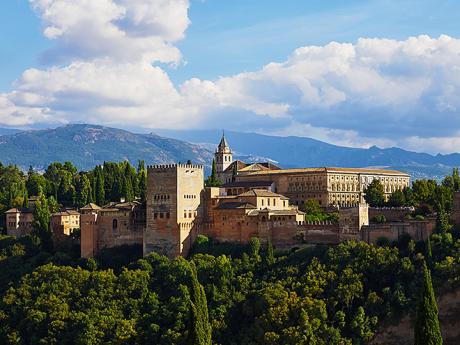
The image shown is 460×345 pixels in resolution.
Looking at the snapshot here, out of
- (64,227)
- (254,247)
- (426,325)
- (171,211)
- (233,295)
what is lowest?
(233,295)

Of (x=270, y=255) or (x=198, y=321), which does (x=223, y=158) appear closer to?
(x=270, y=255)

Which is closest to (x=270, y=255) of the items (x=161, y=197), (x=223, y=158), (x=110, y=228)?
(x=161, y=197)

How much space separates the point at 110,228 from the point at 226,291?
11820 mm

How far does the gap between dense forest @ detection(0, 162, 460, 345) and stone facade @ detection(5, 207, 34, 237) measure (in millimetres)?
4975

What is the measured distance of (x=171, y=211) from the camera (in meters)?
58.4

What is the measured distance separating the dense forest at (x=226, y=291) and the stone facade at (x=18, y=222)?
4975mm

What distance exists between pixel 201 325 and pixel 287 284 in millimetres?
10914

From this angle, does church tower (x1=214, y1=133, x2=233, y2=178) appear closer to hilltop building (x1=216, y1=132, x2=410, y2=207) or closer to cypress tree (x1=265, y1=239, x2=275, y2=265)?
hilltop building (x1=216, y1=132, x2=410, y2=207)

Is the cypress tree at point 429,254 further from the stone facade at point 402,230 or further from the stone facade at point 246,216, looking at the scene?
the stone facade at point 246,216

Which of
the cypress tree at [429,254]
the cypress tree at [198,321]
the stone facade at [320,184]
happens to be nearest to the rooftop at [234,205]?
the cypress tree at [198,321]

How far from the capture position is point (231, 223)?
58.7m

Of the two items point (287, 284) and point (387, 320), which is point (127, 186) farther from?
point (387, 320)

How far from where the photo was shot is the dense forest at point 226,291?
48.7 m

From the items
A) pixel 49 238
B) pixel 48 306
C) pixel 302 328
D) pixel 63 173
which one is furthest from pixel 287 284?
pixel 63 173
